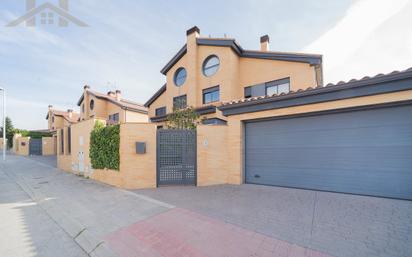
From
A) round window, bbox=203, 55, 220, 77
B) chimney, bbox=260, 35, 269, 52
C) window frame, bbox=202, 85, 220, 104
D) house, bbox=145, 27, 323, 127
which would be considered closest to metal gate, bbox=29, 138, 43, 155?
house, bbox=145, 27, 323, 127

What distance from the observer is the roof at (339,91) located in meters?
4.94

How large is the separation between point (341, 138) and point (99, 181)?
10.0m

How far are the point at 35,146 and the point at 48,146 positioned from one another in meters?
2.02

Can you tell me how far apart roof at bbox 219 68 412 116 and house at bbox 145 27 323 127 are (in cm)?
464

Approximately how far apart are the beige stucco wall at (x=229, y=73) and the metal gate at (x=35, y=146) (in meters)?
24.9

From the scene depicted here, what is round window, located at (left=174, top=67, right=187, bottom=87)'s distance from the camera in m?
16.0

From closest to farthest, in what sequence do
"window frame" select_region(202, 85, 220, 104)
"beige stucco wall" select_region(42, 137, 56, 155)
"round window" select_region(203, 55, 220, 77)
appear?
"window frame" select_region(202, 85, 220, 104)
"round window" select_region(203, 55, 220, 77)
"beige stucco wall" select_region(42, 137, 56, 155)

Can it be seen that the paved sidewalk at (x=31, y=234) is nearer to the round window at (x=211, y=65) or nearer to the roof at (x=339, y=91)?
the roof at (x=339, y=91)

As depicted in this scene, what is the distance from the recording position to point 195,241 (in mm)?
3434

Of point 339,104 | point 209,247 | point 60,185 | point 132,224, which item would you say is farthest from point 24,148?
point 339,104

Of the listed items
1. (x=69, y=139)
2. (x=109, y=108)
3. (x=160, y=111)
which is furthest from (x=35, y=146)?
(x=160, y=111)

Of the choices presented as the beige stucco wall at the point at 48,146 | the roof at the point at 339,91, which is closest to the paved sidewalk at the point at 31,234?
the roof at the point at 339,91

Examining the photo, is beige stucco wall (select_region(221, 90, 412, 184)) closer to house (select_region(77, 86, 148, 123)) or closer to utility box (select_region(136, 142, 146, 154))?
utility box (select_region(136, 142, 146, 154))

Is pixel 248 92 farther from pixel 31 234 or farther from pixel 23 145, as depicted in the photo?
pixel 23 145
